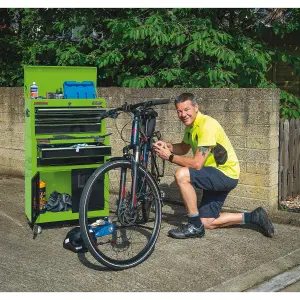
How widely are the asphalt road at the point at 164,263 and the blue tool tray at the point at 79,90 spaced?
1.43m

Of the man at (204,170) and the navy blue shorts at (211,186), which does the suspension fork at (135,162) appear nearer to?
the man at (204,170)

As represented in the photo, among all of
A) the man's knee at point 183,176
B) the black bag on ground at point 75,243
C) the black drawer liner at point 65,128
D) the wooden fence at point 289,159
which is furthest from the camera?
the wooden fence at point 289,159

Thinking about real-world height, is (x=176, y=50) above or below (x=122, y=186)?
above

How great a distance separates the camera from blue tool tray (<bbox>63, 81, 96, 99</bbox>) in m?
6.28

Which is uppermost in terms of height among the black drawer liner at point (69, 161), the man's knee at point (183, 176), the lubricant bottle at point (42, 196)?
the black drawer liner at point (69, 161)

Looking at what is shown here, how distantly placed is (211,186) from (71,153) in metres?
1.47

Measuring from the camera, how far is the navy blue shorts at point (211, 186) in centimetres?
579

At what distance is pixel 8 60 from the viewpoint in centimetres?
1177

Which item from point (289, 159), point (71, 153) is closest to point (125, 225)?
point (71, 153)

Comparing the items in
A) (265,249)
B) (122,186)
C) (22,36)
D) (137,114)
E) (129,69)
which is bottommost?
(265,249)

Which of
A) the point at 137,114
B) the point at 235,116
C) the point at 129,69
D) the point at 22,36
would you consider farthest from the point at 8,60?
the point at 137,114

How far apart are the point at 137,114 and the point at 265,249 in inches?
70.1

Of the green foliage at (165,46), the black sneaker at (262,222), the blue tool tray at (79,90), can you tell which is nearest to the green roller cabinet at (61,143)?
the blue tool tray at (79,90)

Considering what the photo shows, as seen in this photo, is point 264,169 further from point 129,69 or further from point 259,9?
point 259,9
